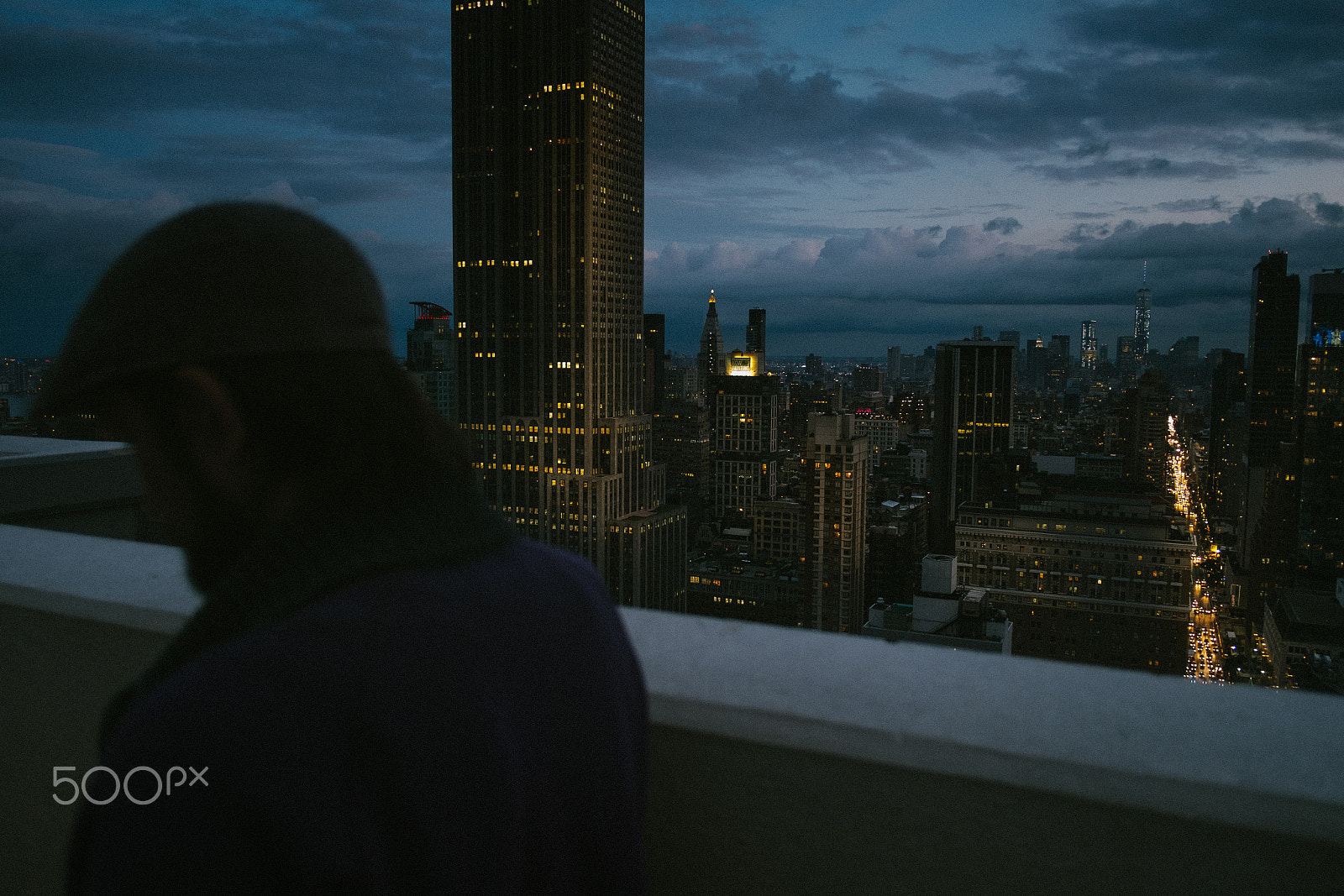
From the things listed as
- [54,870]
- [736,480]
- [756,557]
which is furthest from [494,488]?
[54,870]

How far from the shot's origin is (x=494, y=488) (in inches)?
1752

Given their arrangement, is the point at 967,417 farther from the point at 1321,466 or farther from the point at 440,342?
the point at 440,342

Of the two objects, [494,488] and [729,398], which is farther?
[729,398]

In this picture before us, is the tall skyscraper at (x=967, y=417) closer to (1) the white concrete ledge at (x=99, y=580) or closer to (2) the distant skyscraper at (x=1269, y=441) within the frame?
(2) the distant skyscraper at (x=1269, y=441)

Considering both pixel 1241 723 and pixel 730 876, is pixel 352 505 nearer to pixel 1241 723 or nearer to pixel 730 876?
pixel 730 876

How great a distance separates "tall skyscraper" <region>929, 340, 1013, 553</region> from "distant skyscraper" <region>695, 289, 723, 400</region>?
46880mm

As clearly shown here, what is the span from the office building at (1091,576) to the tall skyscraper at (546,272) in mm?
18028

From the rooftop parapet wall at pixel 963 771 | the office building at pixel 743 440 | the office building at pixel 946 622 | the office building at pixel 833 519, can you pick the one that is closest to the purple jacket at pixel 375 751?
the rooftop parapet wall at pixel 963 771

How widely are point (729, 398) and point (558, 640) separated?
69350 mm

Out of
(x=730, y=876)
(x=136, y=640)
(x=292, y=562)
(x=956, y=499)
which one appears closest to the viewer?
(x=292, y=562)

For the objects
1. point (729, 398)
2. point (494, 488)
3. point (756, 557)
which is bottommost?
point (756, 557)

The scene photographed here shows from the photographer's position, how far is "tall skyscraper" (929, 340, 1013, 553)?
58.7 metres

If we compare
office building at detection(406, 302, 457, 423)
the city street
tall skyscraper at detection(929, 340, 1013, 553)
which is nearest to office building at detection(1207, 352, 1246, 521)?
the city street

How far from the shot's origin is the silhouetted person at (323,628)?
1.80 feet
